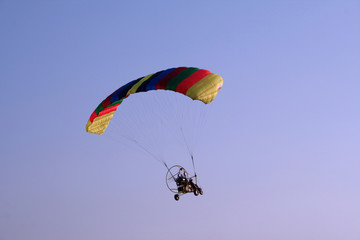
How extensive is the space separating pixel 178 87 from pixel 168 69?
2.02m

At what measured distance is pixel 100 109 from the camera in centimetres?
3381

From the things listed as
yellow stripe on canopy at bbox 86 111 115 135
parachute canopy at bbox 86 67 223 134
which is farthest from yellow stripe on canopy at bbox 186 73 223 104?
yellow stripe on canopy at bbox 86 111 115 135

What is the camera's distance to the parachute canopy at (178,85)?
100 ft

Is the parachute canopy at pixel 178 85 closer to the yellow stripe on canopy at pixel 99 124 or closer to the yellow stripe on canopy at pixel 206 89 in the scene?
the yellow stripe on canopy at pixel 206 89

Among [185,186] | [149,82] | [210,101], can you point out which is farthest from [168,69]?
[185,186]

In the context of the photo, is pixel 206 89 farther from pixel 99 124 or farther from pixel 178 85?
pixel 99 124

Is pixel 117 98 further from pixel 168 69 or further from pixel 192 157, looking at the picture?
pixel 192 157

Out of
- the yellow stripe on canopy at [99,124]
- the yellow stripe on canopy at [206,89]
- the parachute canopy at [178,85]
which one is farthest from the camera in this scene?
the yellow stripe on canopy at [99,124]

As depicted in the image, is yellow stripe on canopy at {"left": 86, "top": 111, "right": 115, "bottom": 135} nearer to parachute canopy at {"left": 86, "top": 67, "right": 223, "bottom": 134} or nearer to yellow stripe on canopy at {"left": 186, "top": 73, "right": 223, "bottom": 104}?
parachute canopy at {"left": 86, "top": 67, "right": 223, "bottom": 134}

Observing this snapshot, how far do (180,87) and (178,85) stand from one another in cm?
15

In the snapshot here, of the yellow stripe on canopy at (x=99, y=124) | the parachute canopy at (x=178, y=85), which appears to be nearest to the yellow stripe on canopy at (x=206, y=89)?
the parachute canopy at (x=178, y=85)

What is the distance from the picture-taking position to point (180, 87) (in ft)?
102

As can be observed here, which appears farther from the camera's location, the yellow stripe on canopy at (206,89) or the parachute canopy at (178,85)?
the parachute canopy at (178,85)

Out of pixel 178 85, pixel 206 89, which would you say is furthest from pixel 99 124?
pixel 206 89
